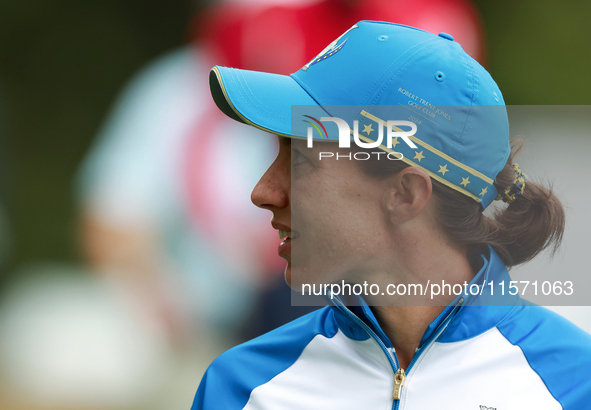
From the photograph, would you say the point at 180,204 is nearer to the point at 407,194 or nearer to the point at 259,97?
the point at 259,97

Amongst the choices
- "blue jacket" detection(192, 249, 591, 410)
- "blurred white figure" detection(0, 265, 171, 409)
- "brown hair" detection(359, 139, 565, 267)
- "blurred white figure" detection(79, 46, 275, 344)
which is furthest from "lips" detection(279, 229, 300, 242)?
"blurred white figure" detection(0, 265, 171, 409)

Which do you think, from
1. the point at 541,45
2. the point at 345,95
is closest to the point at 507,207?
the point at 345,95

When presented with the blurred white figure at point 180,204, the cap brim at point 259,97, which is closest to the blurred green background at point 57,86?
the blurred white figure at point 180,204

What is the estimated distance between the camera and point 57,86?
2736 millimetres

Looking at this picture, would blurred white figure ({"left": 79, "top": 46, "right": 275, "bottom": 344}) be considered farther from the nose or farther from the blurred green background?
the nose

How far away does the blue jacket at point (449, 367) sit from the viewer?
865 millimetres

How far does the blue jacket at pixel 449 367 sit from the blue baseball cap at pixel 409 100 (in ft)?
0.72

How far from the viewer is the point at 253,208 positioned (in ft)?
8.18

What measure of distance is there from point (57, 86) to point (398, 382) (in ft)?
8.37

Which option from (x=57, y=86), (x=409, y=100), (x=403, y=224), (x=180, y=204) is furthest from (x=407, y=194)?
(x=57, y=86)

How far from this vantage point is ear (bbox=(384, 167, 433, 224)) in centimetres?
90

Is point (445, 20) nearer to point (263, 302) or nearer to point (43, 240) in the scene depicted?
point (263, 302)

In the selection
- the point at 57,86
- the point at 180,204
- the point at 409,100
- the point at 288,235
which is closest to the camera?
the point at 409,100

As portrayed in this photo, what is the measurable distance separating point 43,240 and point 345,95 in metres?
2.31
